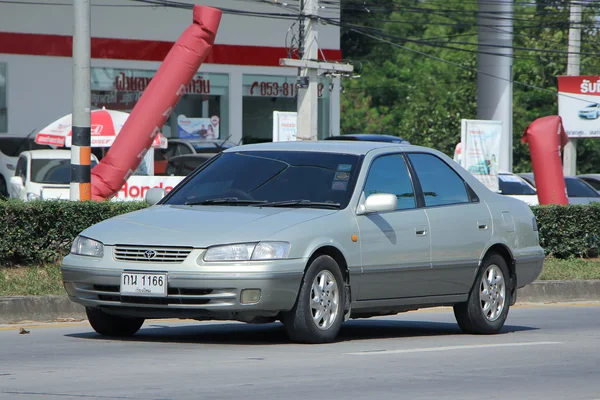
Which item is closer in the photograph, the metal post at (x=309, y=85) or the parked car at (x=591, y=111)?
the metal post at (x=309, y=85)

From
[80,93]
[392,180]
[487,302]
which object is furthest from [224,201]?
[80,93]

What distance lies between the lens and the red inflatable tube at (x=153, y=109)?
19.8m

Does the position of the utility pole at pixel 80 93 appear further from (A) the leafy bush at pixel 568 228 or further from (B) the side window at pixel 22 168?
(B) the side window at pixel 22 168

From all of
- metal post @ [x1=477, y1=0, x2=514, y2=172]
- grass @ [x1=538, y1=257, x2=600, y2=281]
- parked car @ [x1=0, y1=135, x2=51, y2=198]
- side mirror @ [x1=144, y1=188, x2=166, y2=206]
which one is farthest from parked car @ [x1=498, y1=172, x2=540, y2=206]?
side mirror @ [x1=144, y1=188, x2=166, y2=206]

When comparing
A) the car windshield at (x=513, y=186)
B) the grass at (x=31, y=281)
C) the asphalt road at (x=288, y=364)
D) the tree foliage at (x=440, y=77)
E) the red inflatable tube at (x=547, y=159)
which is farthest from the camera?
the tree foliage at (x=440, y=77)

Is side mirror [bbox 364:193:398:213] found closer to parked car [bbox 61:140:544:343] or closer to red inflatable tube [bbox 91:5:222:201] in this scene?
parked car [bbox 61:140:544:343]

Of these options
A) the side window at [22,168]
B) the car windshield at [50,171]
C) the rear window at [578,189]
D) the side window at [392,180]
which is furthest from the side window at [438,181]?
the rear window at [578,189]

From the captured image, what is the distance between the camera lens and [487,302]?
10852mm

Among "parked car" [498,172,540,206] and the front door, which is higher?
the front door

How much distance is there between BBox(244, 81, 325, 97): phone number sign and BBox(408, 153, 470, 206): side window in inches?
1209

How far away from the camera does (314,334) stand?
359 inches

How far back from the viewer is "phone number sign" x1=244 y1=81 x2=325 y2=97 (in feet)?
136

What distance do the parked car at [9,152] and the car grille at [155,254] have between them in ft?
76.2

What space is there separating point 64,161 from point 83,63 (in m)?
11.8
